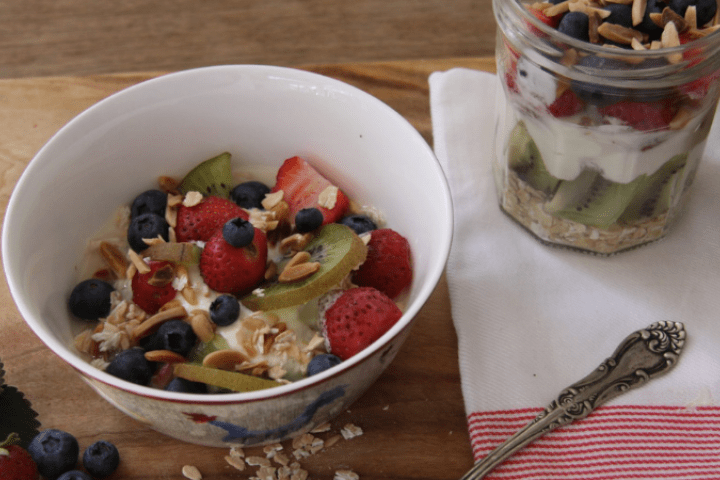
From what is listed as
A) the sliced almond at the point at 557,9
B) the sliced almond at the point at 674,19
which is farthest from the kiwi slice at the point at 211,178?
the sliced almond at the point at 674,19

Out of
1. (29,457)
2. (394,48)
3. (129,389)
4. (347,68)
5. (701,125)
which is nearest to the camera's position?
(129,389)

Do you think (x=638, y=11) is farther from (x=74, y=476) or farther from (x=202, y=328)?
(x=74, y=476)

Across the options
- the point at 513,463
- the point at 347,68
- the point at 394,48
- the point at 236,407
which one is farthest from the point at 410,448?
the point at 394,48

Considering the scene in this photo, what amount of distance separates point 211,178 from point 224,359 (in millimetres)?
293

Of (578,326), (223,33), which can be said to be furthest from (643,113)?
(223,33)

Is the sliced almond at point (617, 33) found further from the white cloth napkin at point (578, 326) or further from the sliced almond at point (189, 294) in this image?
the sliced almond at point (189, 294)

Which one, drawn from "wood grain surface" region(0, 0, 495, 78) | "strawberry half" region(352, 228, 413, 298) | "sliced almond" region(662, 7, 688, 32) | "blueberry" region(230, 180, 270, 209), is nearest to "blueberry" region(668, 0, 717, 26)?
"sliced almond" region(662, 7, 688, 32)

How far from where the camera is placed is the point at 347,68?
1.20 metres

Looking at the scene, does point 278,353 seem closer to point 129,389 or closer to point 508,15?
point 129,389

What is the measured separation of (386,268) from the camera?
85 centimetres

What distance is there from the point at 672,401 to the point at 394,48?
97 cm

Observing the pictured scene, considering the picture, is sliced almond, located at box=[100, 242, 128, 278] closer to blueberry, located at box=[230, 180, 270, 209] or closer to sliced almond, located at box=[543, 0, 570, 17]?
blueberry, located at box=[230, 180, 270, 209]

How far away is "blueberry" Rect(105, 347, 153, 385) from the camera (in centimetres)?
77

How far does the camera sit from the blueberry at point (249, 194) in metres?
0.96
